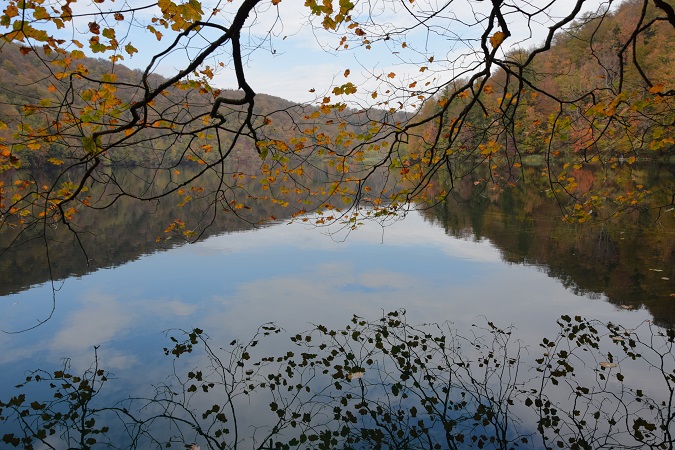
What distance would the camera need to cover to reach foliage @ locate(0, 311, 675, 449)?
4.55 metres

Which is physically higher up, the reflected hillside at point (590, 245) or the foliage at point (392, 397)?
the reflected hillside at point (590, 245)

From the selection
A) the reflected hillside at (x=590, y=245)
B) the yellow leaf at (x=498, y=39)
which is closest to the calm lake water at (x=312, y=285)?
the reflected hillside at (x=590, y=245)

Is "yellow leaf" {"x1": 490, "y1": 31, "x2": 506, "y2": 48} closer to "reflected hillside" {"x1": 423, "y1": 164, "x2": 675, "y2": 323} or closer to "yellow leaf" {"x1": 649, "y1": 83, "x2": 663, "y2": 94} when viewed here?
"yellow leaf" {"x1": 649, "y1": 83, "x2": 663, "y2": 94}

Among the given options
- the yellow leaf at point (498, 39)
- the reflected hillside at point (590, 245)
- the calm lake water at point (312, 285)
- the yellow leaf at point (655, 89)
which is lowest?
the calm lake water at point (312, 285)

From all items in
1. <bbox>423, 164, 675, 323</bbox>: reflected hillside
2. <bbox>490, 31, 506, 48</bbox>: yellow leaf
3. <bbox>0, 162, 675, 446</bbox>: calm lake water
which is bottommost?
<bbox>0, 162, 675, 446</bbox>: calm lake water

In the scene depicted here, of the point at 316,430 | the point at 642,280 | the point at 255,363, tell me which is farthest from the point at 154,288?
the point at 642,280

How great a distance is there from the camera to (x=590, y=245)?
474 inches

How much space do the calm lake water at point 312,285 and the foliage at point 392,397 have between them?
0.52m

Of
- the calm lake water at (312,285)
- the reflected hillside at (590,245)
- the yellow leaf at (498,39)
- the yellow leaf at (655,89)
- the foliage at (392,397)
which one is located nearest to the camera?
the yellow leaf at (655,89)

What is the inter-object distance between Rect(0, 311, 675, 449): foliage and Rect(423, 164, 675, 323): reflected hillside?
1.89 meters

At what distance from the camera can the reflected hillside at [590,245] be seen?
858 centimetres

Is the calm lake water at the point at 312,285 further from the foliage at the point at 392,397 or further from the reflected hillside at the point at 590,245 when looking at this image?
the foliage at the point at 392,397

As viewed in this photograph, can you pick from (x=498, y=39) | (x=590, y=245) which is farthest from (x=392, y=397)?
(x=590, y=245)

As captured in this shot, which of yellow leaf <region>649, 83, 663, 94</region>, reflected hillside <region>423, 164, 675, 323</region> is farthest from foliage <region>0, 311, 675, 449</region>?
yellow leaf <region>649, 83, 663, 94</region>
